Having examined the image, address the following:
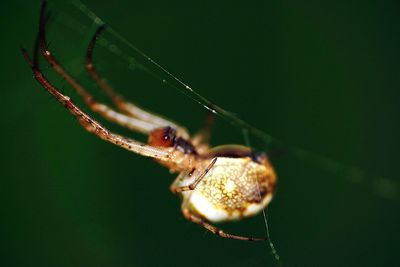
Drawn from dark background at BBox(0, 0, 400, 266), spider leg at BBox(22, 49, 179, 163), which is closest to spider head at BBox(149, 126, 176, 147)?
spider leg at BBox(22, 49, 179, 163)

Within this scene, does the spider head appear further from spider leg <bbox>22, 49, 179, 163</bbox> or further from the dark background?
the dark background

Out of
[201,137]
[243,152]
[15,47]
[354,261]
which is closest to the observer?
[243,152]

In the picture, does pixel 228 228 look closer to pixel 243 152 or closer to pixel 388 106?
pixel 243 152

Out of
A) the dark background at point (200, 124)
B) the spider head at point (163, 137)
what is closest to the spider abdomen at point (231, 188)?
the spider head at point (163, 137)

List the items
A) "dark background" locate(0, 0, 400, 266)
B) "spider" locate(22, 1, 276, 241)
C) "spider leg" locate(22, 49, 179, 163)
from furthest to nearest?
"dark background" locate(0, 0, 400, 266) < "spider" locate(22, 1, 276, 241) < "spider leg" locate(22, 49, 179, 163)

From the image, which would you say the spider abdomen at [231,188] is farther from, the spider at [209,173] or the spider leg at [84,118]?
the spider leg at [84,118]

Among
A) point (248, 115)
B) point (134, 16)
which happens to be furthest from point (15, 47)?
point (248, 115)
